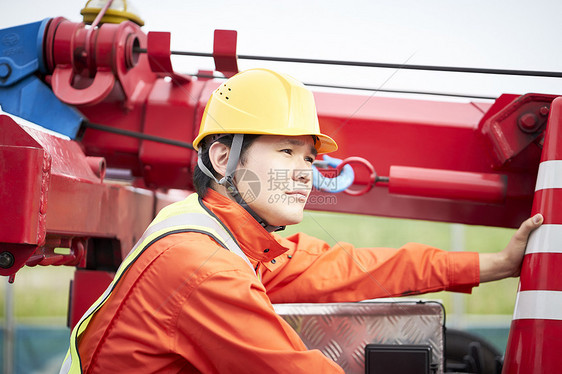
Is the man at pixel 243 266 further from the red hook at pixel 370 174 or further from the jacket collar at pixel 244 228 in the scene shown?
the red hook at pixel 370 174

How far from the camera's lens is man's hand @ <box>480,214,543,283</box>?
1891 mm

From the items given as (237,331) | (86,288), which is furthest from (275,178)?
(86,288)

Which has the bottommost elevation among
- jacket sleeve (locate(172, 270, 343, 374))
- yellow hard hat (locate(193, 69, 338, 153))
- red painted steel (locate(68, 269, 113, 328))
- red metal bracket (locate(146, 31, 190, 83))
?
red painted steel (locate(68, 269, 113, 328))

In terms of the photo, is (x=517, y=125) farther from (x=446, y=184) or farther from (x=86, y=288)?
(x=86, y=288)

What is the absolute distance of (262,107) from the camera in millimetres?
1808

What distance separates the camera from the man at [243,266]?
4.61ft

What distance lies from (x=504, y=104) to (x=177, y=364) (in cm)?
158

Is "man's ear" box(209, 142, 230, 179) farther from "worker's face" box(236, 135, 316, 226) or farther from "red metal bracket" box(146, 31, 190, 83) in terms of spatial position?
"red metal bracket" box(146, 31, 190, 83)

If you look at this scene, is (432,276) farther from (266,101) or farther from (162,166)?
(162,166)

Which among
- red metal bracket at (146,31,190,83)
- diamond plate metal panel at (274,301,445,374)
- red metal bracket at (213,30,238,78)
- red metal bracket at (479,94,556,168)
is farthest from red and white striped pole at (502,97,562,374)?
red metal bracket at (146,31,190,83)

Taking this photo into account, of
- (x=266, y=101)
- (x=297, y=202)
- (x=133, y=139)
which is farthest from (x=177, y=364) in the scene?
(x=133, y=139)

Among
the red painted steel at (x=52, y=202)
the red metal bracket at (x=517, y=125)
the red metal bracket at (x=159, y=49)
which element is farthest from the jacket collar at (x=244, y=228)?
the red metal bracket at (x=517, y=125)

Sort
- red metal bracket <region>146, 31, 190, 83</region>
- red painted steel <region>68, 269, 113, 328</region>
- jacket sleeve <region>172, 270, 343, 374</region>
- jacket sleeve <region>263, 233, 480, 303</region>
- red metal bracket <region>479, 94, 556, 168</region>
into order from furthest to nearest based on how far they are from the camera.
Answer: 1. red painted steel <region>68, 269, 113, 328</region>
2. red metal bracket <region>146, 31, 190, 83</region>
3. jacket sleeve <region>263, 233, 480, 303</region>
4. red metal bracket <region>479, 94, 556, 168</region>
5. jacket sleeve <region>172, 270, 343, 374</region>

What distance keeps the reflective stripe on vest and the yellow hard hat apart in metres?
0.29
